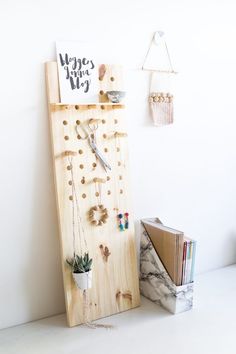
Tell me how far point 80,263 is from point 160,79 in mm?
1078

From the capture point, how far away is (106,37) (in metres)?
1.98

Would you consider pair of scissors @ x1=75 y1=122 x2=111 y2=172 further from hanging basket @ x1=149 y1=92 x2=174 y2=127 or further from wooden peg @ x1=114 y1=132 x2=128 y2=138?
hanging basket @ x1=149 y1=92 x2=174 y2=127

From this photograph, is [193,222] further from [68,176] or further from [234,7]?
[234,7]

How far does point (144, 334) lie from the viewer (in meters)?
1.73

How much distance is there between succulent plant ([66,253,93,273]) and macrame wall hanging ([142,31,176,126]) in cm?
83

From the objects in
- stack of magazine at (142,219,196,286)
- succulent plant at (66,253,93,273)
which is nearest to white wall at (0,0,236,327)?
succulent plant at (66,253,93,273)

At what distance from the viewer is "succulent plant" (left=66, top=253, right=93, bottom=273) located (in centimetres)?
179

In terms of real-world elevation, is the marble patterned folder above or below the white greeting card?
below

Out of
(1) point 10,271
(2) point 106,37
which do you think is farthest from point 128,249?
(2) point 106,37

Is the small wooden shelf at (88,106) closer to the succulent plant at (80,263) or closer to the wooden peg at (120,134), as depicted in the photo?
the wooden peg at (120,134)

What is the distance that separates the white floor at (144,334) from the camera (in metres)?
1.62

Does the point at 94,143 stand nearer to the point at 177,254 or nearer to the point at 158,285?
the point at 177,254

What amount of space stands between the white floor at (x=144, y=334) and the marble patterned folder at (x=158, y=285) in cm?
4

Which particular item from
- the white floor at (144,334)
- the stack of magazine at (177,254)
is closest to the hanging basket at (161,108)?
the stack of magazine at (177,254)
